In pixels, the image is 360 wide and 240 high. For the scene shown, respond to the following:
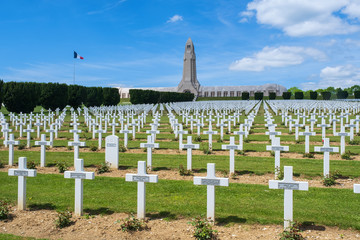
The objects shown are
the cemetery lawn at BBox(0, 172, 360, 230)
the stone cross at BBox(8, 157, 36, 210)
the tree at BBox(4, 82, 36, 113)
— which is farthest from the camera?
the tree at BBox(4, 82, 36, 113)

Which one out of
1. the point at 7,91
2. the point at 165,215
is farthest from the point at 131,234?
the point at 7,91

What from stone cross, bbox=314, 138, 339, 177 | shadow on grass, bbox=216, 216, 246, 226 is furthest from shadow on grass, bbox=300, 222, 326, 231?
stone cross, bbox=314, 138, 339, 177

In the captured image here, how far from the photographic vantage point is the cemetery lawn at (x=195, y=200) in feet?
15.0

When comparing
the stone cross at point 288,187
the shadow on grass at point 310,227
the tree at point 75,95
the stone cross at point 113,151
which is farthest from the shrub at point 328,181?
A: the tree at point 75,95

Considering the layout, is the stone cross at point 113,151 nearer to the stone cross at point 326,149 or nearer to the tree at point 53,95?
the stone cross at point 326,149

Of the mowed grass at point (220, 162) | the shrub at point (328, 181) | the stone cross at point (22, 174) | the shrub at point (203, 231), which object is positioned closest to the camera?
the shrub at point (203, 231)

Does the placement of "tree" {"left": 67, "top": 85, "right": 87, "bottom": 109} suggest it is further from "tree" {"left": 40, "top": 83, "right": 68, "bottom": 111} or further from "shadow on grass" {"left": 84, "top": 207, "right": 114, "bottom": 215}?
"shadow on grass" {"left": 84, "top": 207, "right": 114, "bottom": 215}

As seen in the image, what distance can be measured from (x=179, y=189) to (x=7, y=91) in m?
25.6

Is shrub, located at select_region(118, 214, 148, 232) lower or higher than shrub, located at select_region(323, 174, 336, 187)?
lower

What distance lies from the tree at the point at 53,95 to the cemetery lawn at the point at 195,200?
24.3m

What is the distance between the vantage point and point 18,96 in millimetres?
26484

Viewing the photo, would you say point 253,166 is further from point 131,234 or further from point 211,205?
point 131,234

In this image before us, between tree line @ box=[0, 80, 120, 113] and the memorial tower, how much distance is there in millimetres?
54697

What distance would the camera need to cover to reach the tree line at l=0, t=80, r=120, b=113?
26562mm
